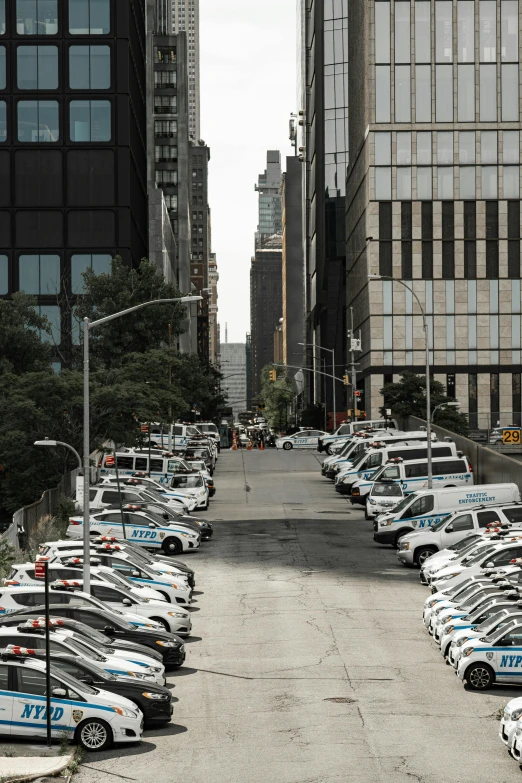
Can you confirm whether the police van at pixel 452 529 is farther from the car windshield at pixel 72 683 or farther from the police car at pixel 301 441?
the police car at pixel 301 441

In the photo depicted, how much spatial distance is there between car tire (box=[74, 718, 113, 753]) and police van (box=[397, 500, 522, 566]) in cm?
1795

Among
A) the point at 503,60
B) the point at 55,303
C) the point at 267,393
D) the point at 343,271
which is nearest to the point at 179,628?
the point at 55,303

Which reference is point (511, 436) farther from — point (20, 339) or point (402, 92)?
point (402, 92)

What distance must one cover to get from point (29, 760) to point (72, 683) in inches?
61.0

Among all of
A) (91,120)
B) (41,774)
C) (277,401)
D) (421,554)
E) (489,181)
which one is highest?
(91,120)

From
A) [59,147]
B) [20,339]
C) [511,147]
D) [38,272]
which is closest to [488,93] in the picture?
[511,147]

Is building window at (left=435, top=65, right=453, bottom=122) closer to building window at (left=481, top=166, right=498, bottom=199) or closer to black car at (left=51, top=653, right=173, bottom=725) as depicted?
building window at (left=481, top=166, right=498, bottom=199)

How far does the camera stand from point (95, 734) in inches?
712

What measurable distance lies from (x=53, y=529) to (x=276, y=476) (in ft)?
95.1

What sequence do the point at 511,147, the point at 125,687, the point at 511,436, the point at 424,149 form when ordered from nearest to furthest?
1. the point at 125,687
2. the point at 511,436
3. the point at 511,147
4. the point at 424,149

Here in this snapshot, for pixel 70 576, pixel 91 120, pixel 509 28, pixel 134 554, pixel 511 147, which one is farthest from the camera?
pixel 511 147

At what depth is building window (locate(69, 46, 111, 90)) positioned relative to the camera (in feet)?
259

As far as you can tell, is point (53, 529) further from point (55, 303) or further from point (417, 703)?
point (55, 303)

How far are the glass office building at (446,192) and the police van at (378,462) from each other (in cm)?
4432
